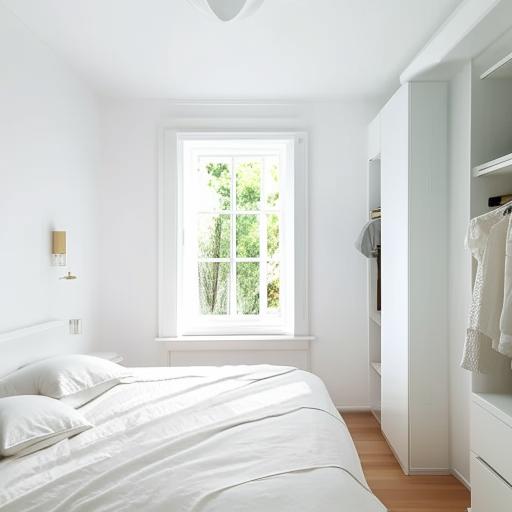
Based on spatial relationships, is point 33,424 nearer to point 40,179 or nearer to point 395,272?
point 40,179

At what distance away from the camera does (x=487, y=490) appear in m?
2.27

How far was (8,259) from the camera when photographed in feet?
8.86

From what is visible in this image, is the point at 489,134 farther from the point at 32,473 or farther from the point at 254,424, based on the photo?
the point at 32,473

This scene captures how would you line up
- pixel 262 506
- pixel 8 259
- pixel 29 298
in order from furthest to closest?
pixel 29 298 < pixel 8 259 < pixel 262 506

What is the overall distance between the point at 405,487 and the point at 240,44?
2.74 meters

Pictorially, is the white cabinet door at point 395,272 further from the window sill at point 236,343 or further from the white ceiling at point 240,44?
the window sill at point 236,343

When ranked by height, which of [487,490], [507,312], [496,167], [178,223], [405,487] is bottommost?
[405,487]

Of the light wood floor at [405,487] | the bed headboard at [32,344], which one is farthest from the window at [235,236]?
the light wood floor at [405,487]

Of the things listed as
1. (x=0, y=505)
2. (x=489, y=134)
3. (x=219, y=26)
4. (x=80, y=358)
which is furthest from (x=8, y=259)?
(x=489, y=134)

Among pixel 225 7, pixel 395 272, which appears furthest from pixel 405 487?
pixel 225 7

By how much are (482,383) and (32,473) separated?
2.01m

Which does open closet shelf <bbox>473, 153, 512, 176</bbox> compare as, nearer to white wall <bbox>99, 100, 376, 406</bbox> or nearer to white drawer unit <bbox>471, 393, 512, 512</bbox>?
white drawer unit <bbox>471, 393, 512, 512</bbox>

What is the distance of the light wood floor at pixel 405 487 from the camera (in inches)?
105

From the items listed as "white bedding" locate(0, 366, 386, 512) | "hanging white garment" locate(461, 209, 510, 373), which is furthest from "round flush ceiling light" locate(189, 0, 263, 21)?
"white bedding" locate(0, 366, 386, 512)
